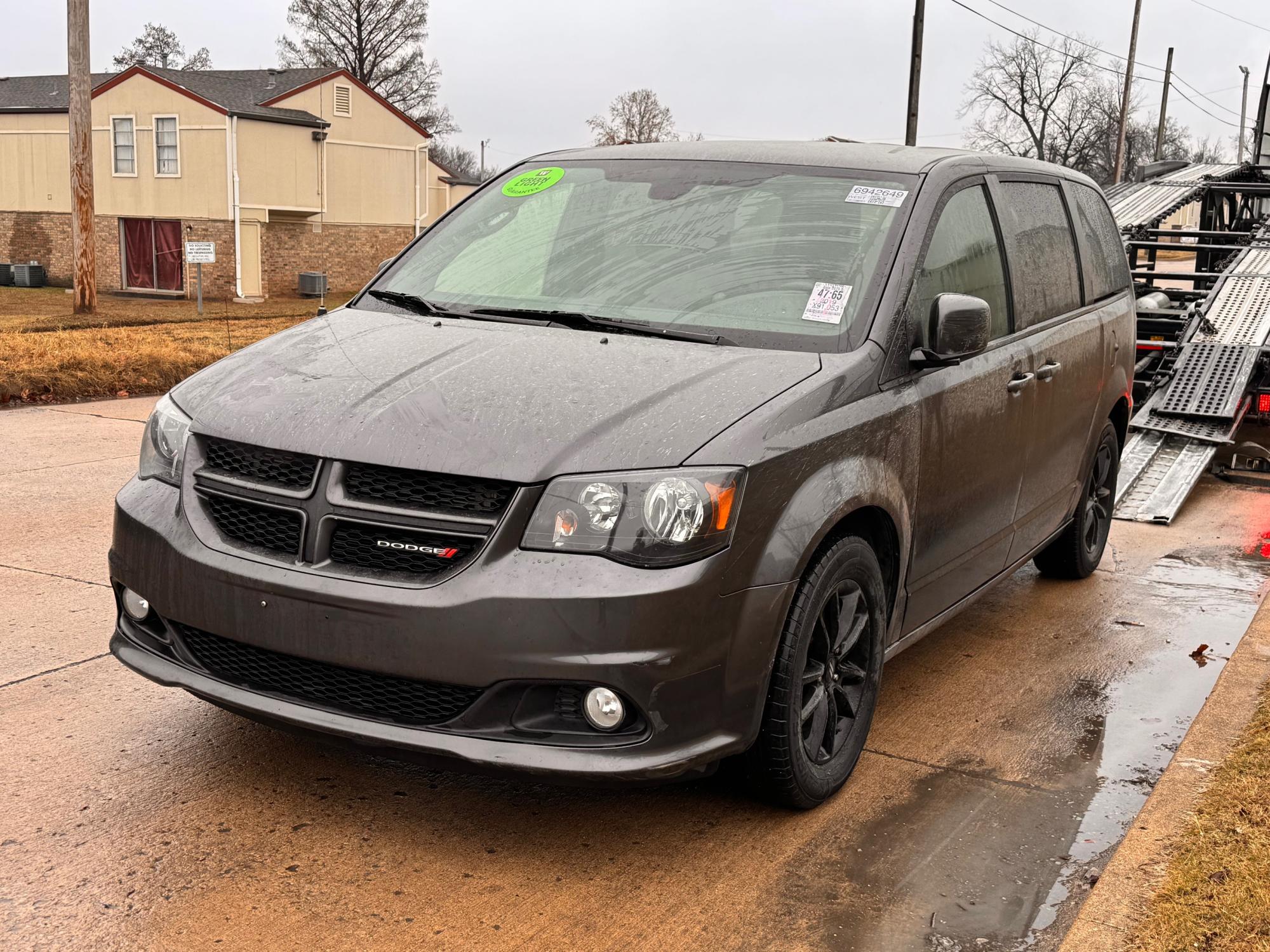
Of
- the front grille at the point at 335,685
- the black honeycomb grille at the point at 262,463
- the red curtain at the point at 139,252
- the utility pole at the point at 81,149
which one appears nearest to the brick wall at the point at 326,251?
the red curtain at the point at 139,252

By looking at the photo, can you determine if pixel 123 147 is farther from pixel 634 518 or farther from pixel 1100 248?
pixel 634 518

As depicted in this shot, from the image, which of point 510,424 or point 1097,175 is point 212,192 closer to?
point 510,424

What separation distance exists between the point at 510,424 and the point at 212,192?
3434 cm

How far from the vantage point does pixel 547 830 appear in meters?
3.58

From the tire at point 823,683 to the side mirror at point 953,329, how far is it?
645 mm

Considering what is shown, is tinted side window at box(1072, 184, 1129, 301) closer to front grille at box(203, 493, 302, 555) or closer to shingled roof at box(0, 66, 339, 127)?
front grille at box(203, 493, 302, 555)

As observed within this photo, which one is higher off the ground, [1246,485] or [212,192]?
[212,192]

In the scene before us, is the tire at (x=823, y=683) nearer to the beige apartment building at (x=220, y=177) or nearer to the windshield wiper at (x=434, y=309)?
the windshield wiper at (x=434, y=309)

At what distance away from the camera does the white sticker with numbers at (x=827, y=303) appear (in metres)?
3.86

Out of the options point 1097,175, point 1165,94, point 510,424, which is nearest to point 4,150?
point 510,424

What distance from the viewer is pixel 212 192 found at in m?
35.0

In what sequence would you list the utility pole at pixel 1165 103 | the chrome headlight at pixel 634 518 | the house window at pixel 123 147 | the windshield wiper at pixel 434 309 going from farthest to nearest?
the utility pole at pixel 1165 103, the house window at pixel 123 147, the windshield wiper at pixel 434 309, the chrome headlight at pixel 634 518

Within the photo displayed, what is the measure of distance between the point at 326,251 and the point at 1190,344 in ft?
105

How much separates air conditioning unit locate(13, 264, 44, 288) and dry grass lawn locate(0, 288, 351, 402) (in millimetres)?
12271
